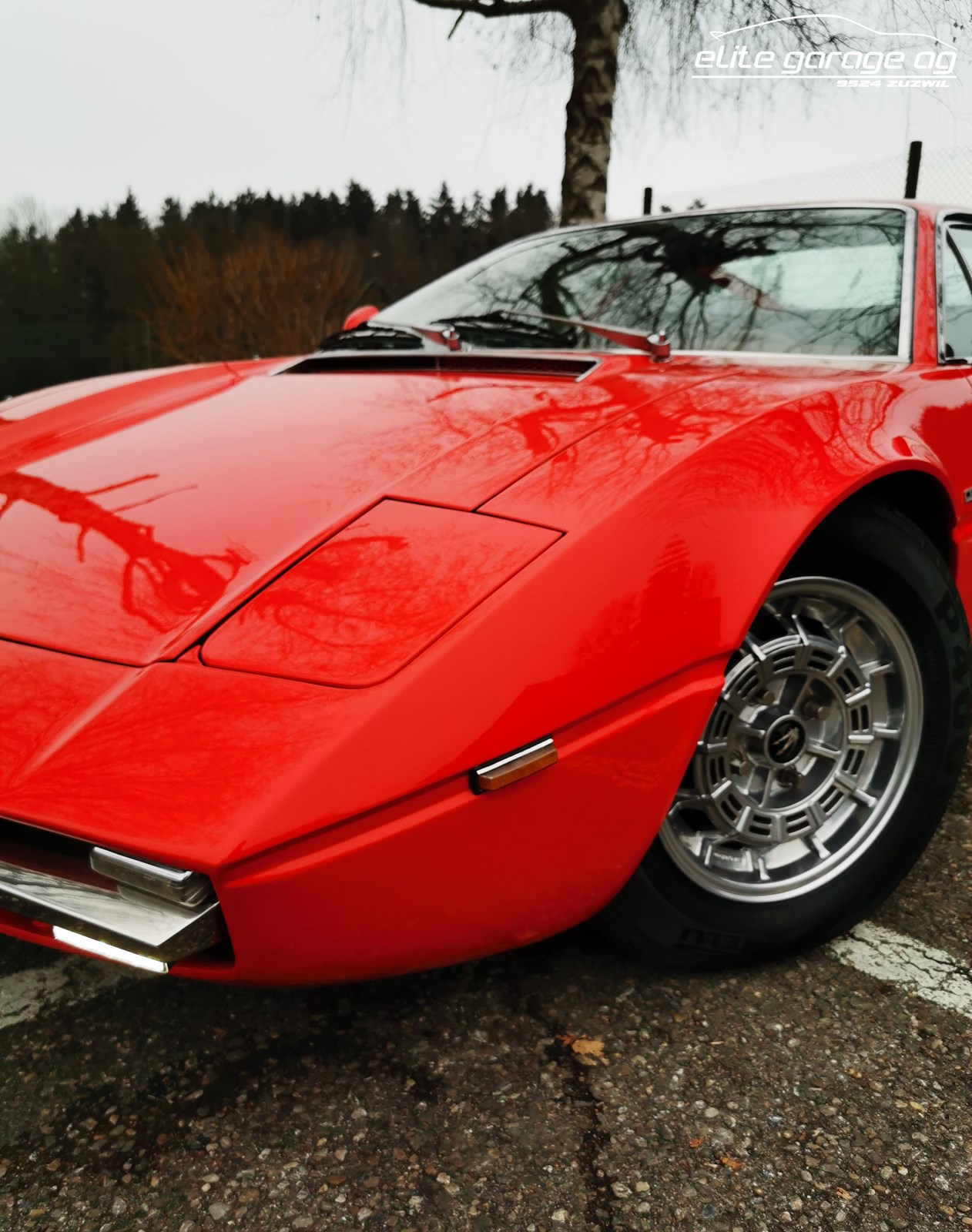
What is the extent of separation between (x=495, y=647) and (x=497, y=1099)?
0.64 m

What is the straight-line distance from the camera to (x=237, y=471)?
159 cm

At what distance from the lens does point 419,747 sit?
1127 mm

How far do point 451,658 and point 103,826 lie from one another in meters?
0.42

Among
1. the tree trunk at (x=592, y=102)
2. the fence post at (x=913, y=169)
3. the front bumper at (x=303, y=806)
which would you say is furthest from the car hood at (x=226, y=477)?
the fence post at (x=913, y=169)

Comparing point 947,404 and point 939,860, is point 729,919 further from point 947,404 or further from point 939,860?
point 947,404

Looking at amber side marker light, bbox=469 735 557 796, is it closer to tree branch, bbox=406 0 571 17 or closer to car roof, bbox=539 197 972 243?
car roof, bbox=539 197 972 243

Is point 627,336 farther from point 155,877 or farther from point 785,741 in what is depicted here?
point 155,877

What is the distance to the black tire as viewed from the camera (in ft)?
4.90

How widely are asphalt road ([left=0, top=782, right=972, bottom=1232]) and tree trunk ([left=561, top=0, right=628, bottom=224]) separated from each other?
6502 millimetres

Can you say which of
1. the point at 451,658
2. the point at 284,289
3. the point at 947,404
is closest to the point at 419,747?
the point at 451,658

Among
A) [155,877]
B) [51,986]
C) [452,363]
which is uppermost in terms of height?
[452,363]

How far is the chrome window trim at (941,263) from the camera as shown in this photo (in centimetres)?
203

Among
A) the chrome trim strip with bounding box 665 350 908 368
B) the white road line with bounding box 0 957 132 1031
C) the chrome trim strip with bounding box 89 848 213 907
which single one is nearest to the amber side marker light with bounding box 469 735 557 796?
the chrome trim strip with bounding box 89 848 213 907

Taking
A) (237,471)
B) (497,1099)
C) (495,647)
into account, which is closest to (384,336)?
(237,471)
